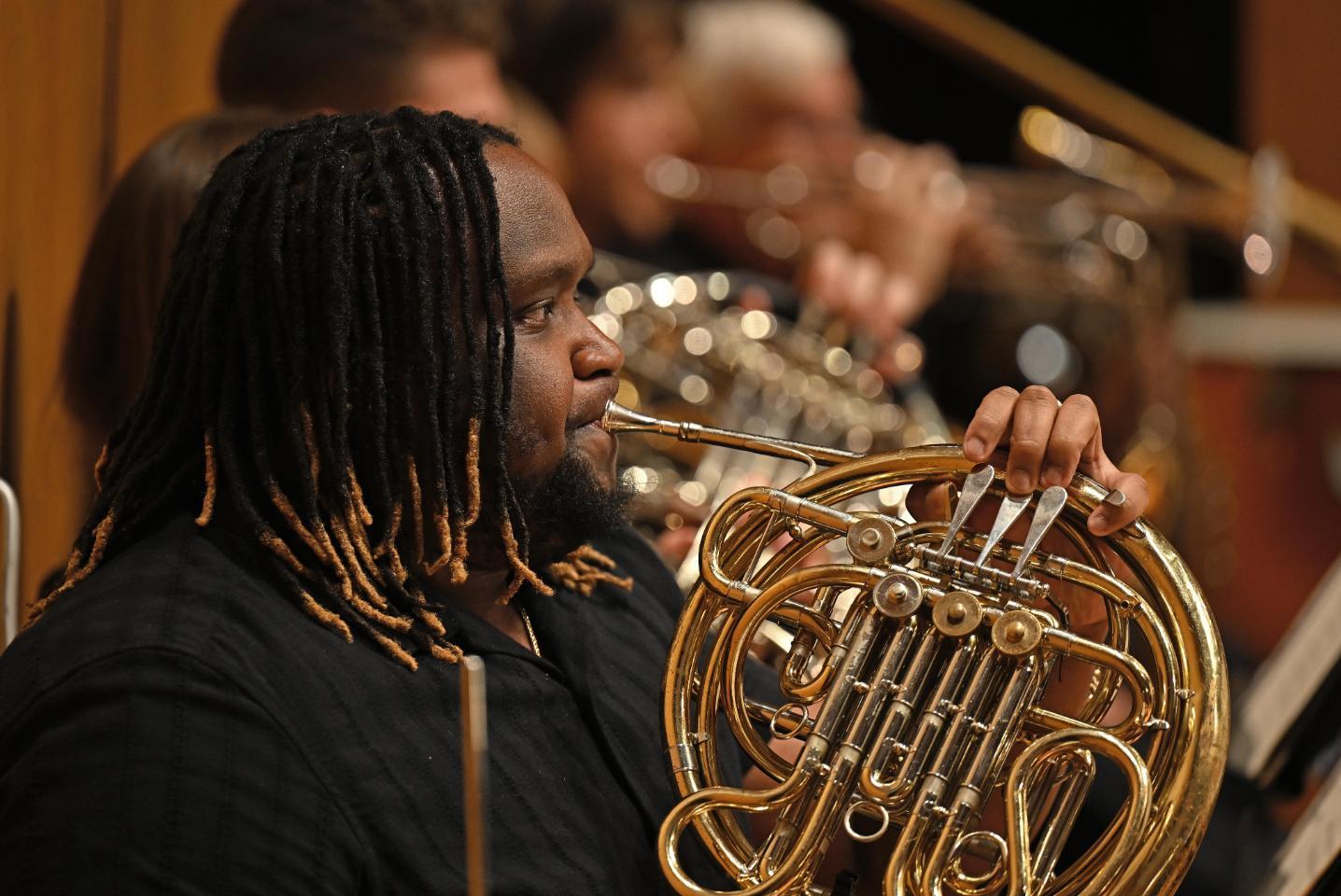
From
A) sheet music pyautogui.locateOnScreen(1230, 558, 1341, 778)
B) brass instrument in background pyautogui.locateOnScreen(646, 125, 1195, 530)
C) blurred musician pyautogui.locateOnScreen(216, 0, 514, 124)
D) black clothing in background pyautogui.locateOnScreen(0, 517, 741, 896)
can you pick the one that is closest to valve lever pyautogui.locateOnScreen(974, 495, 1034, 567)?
black clothing in background pyautogui.locateOnScreen(0, 517, 741, 896)

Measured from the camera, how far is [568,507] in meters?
1.05

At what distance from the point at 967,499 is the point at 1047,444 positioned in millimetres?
61

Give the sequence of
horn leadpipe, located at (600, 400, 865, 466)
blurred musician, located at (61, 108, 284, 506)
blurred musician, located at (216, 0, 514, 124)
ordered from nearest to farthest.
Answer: horn leadpipe, located at (600, 400, 865, 466) < blurred musician, located at (61, 108, 284, 506) < blurred musician, located at (216, 0, 514, 124)

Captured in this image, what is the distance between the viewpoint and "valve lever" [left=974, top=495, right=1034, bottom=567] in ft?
3.24

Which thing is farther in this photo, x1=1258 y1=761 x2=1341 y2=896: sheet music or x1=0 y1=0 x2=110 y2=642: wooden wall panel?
x1=0 y1=0 x2=110 y2=642: wooden wall panel

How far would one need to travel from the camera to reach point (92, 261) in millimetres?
1426

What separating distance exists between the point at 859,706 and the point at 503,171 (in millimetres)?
419

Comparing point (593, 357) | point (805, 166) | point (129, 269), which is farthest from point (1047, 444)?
point (805, 166)

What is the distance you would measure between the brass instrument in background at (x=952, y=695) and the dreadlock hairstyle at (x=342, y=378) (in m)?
0.18

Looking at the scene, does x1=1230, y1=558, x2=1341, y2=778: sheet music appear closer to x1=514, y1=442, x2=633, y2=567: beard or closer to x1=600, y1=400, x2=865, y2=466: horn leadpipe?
x1=600, y1=400, x2=865, y2=466: horn leadpipe

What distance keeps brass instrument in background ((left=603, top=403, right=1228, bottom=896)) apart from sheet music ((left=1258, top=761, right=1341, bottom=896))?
0.21 meters

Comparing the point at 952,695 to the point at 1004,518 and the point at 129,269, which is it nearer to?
the point at 1004,518

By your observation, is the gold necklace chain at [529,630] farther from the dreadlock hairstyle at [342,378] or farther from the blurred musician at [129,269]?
the blurred musician at [129,269]

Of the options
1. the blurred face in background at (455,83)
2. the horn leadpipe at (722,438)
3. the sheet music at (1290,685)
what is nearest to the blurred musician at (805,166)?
the blurred face in background at (455,83)
